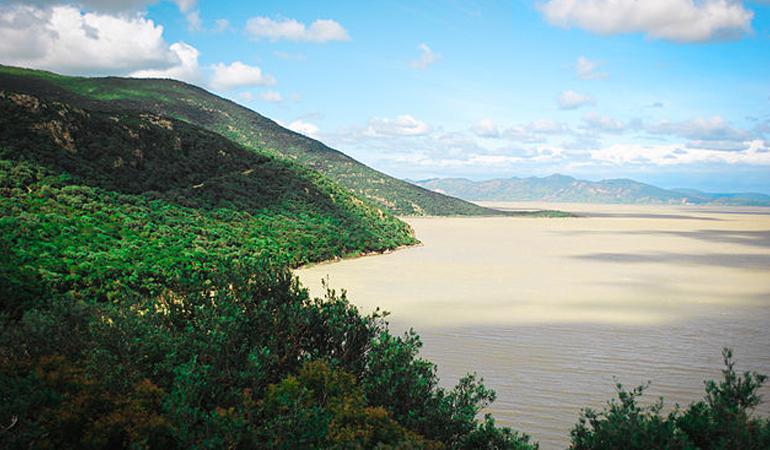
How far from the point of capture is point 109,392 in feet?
23.0

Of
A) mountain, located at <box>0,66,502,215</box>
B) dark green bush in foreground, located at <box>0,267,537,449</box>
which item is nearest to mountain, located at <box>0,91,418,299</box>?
dark green bush in foreground, located at <box>0,267,537,449</box>

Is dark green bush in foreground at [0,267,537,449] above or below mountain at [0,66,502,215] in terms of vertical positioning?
below

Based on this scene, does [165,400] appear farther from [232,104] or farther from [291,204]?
[232,104]

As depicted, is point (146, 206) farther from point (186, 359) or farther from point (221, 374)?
point (221, 374)

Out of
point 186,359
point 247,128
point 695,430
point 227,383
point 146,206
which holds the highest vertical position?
point 247,128

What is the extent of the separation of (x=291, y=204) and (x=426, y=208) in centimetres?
6592

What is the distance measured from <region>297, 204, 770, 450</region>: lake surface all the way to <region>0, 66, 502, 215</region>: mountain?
61.3m

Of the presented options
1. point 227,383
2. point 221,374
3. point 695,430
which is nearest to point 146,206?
point 227,383

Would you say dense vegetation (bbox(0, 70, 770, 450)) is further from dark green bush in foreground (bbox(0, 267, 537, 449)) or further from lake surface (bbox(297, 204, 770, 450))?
lake surface (bbox(297, 204, 770, 450))

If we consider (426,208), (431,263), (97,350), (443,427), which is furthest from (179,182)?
(426,208)

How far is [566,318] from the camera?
61.9ft

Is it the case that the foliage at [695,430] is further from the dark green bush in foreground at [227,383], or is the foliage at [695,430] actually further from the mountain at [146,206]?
the mountain at [146,206]

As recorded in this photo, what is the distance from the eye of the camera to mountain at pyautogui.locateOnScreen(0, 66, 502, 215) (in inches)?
3145

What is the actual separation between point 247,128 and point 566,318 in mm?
88847
